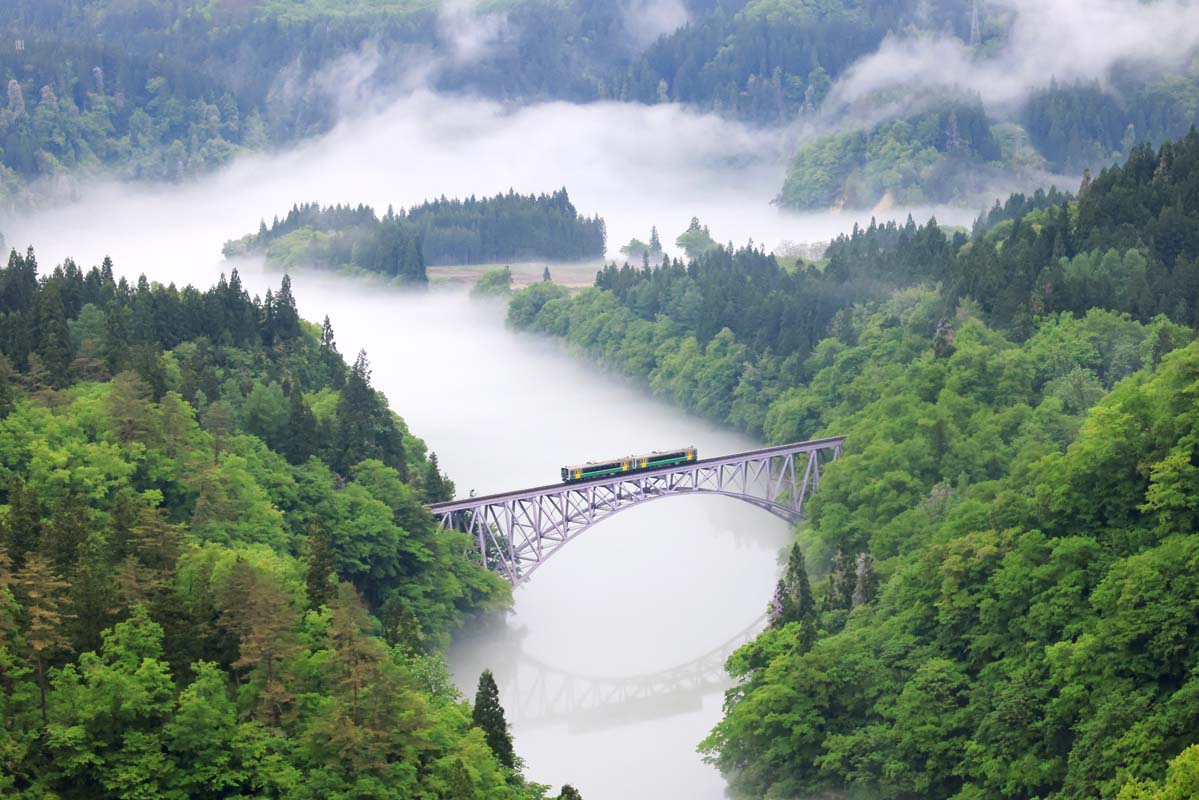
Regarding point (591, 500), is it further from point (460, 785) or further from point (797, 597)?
point (460, 785)

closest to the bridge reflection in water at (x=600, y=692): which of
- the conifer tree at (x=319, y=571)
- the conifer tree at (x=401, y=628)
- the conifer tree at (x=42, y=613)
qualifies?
the conifer tree at (x=401, y=628)

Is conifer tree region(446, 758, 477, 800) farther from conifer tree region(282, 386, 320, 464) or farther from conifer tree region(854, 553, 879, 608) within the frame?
conifer tree region(282, 386, 320, 464)

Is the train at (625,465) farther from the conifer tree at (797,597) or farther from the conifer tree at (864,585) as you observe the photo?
the conifer tree at (864,585)

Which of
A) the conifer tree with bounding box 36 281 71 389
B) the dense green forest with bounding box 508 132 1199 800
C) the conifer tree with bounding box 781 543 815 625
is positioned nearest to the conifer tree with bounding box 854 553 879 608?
the dense green forest with bounding box 508 132 1199 800

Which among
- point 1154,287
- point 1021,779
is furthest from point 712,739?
point 1154,287

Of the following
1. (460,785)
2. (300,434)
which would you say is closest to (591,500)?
(300,434)

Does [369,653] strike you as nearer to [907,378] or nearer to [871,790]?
[871,790]
